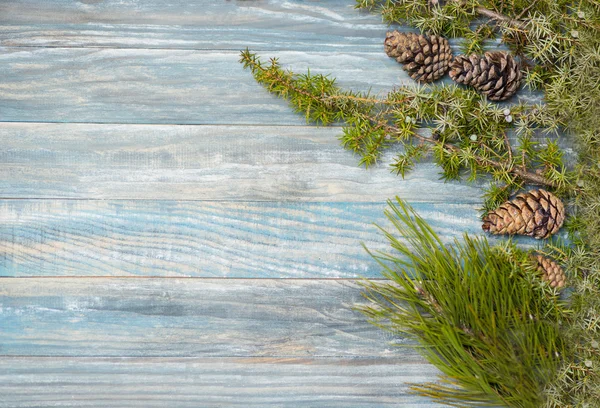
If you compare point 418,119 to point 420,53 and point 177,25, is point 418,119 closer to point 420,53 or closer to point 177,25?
point 420,53

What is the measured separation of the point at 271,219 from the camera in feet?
3.12

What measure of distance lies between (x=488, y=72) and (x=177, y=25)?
57 centimetres

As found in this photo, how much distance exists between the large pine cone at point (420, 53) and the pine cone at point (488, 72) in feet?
0.08

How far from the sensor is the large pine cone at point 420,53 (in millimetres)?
915

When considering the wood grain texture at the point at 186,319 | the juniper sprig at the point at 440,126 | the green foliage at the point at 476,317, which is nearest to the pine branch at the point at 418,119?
the juniper sprig at the point at 440,126

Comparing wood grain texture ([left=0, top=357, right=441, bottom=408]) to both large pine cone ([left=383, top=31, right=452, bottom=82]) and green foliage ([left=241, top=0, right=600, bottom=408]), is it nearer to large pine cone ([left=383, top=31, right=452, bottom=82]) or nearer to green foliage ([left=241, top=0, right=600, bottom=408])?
green foliage ([left=241, top=0, right=600, bottom=408])

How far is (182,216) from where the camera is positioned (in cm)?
95

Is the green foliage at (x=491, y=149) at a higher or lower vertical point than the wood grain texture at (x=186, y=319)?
higher

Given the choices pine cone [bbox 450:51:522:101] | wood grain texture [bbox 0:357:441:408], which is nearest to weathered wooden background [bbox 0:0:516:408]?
wood grain texture [bbox 0:357:441:408]

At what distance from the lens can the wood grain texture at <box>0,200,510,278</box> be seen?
0.94 m

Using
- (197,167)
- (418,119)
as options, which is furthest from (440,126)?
(197,167)

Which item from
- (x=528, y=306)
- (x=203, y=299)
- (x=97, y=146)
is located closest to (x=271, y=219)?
(x=203, y=299)

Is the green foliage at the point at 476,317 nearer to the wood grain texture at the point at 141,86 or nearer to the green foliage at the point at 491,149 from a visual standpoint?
the green foliage at the point at 491,149

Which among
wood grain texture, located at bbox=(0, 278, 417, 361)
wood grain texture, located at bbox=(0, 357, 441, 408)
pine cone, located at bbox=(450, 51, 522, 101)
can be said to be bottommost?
wood grain texture, located at bbox=(0, 357, 441, 408)
